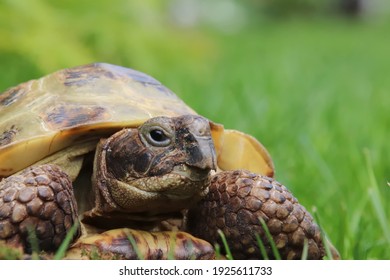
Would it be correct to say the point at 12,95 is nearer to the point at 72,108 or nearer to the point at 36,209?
the point at 72,108

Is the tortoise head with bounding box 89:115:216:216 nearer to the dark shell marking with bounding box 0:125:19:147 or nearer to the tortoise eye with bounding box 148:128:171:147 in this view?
the tortoise eye with bounding box 148:128:171:147

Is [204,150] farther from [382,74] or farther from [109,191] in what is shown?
[382,74]

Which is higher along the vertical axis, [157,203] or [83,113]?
[83,113]

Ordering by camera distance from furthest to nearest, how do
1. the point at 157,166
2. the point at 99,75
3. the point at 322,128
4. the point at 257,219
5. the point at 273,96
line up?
the point at 273,96 → the point at 322,128 → the point at 99,75 → the point at 257,219 → the point at 157,166

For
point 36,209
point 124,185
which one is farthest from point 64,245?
point 124,185

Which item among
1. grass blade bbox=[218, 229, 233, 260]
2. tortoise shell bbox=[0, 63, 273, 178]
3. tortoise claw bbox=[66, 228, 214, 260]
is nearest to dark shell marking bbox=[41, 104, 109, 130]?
tortoise shell bbox=[0, 63, 273, 178]

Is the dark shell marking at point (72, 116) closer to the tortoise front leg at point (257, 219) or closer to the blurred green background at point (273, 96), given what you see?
the tortoise front leg at point (257, 219)

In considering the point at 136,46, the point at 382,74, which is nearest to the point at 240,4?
the point at 382,74
